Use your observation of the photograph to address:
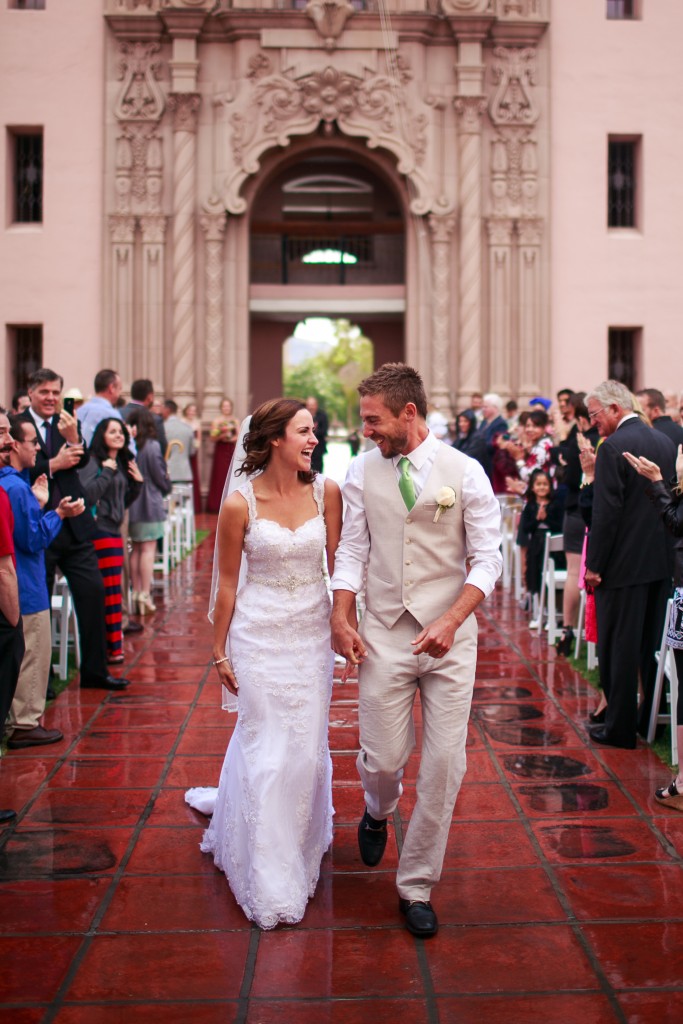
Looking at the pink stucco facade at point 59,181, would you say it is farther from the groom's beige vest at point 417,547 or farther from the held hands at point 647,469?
the groom's beige vest at point 417,547

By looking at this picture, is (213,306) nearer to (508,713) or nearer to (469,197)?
(469,197)

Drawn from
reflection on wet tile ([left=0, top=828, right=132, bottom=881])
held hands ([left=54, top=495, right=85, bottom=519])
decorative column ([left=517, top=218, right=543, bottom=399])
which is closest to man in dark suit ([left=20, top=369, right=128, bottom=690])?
held hands ([left=54, top=495, right=85, bottom=519])

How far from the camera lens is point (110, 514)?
9172 millimetres

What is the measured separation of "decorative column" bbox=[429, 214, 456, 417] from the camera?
858 inches

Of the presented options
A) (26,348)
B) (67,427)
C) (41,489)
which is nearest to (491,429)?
(67,427)

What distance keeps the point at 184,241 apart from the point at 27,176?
318 cm

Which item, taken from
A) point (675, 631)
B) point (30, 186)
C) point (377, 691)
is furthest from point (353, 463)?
point (30, 186)

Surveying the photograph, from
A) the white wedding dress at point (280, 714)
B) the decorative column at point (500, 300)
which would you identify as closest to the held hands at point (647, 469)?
the white wedding dress at point (280, 714)

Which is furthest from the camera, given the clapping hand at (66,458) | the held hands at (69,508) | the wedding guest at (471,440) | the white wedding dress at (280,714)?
the wedding guest at (471,440)

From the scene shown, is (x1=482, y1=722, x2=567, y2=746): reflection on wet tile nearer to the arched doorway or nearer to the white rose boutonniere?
the white rose boutonniere

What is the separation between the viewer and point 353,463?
484 centimetres

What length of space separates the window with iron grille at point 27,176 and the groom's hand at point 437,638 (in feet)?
63.6

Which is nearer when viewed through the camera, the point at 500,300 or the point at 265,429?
the point at 265,429

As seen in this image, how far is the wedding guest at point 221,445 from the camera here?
19547 mm
